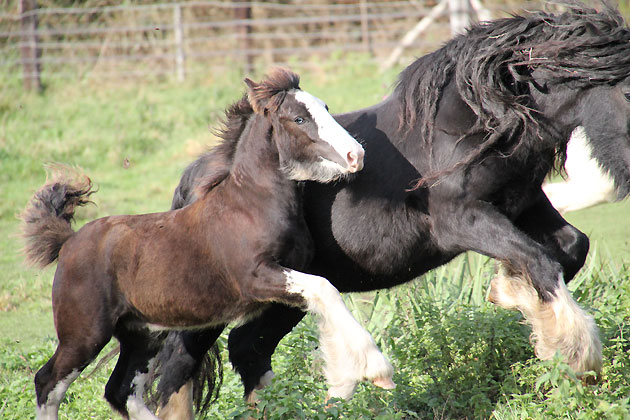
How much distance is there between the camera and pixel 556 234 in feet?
13.9

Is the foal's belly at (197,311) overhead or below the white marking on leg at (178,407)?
overhead

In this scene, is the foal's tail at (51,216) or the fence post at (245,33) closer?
the foal's tail at (51,216)

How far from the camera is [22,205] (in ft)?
33.9

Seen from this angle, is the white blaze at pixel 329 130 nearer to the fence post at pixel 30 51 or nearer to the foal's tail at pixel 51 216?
the foal's tail at pixel 51 216

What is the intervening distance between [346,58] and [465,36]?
11.4 meters

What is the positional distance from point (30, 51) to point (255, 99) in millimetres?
12591

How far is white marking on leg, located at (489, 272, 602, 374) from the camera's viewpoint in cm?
371

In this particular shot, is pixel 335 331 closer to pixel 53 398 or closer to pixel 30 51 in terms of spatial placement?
pixel 53 398

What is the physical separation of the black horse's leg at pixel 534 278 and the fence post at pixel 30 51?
12.7 m

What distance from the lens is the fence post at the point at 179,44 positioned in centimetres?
1534

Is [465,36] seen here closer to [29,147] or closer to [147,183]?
[147,183]

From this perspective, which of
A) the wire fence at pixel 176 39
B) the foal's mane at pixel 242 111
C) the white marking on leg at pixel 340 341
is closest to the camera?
the white marking on leg at pixel 340 341

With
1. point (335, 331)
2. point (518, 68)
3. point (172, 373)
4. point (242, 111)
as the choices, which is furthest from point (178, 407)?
point (518, 68)

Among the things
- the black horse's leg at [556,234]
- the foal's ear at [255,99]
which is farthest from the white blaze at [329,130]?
the black horse's leg at [556,234]
